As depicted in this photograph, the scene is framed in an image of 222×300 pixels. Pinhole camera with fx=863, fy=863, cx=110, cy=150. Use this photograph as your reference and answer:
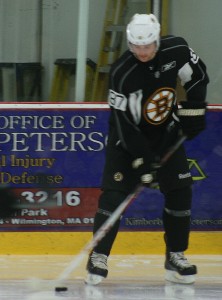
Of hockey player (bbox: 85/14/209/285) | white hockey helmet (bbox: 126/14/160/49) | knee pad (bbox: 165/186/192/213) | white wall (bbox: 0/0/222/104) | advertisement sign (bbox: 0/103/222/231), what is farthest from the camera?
white wall (bbox: 0/0/222/104)

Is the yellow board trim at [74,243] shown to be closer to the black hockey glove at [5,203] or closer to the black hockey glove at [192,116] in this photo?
the black hockey glove at [5,203]

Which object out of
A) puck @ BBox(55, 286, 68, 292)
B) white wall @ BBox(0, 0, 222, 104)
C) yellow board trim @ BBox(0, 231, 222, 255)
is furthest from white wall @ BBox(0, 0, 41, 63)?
puck @ BBox(55, 286, 68, 292)

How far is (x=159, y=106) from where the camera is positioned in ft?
13.9

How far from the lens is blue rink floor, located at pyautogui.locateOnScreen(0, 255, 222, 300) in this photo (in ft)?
13.9

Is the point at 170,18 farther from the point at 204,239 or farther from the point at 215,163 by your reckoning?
the point at 204,239

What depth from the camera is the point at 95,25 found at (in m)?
5.67

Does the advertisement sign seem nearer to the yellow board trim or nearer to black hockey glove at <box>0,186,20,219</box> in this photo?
the yellow board trim

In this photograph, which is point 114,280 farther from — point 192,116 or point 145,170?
point 192,116

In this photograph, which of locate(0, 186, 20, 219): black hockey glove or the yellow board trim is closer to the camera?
locate(0, 186, 20, 219): black hockey glove

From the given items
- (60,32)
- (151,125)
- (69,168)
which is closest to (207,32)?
(60,32)

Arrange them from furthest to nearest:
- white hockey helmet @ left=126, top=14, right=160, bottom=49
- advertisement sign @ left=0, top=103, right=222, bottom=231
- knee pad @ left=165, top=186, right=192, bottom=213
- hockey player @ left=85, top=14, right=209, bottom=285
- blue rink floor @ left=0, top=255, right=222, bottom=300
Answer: advertisement sign @ left=0, top=103, right=222, bottom=231
knee pad @ left=165, top=186, right=192, bottom=213
blue rink floor @ left=0, top=255, right=222, bottom=300
hockey player @ left=85, top=14, right=209, bottom=285
white hockey helmet @ left=126, top=14, right=160, bottom=49

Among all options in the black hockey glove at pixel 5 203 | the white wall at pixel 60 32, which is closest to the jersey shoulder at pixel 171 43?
the black hockey glove at pixel 5 203

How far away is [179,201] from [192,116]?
0.44 meters

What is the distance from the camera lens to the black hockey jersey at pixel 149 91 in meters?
4.12
